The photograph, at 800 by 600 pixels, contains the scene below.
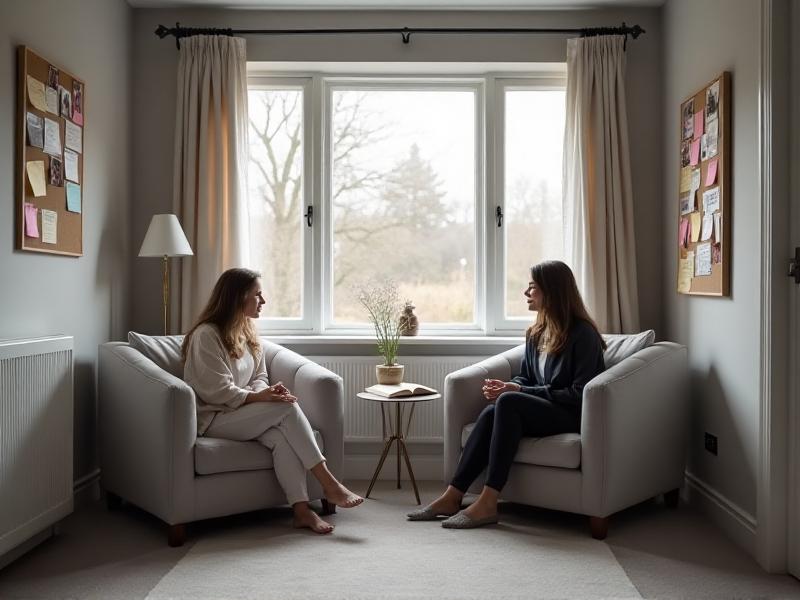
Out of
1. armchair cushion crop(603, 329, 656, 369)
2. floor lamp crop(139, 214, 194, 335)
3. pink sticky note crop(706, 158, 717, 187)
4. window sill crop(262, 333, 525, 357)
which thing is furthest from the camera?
window sill crop(262, 333, 525, 357)

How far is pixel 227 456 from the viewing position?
3.16 meters

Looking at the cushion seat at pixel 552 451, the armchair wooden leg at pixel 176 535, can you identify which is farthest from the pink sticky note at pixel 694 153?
the armchair wooden leg at pixel 176 535

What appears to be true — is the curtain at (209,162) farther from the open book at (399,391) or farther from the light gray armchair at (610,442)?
the light gray armchair at (610,442)

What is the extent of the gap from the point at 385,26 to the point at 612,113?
4.50 feet

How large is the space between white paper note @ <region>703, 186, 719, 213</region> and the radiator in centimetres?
145

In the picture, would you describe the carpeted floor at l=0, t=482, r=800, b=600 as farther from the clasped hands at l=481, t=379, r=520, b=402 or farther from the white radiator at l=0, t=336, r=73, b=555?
the clasped hands at l=481, t=379, r=520, b=402

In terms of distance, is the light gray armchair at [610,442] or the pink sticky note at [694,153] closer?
the light gray armchair at [610,442]

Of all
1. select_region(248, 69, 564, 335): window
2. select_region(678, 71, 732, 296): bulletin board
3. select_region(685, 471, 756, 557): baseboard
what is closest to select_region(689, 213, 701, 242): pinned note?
select_region(678, 71, 732, 296): bulletin board

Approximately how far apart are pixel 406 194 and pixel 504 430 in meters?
1.78

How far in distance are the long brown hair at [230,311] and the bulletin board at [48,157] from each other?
0.70 metres

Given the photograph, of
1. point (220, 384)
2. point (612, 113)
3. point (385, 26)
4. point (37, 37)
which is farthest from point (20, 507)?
point (612, 113)

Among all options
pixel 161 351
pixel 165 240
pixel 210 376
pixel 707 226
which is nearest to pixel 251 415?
pixel 210 376

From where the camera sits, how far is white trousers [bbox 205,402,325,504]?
3.26 metres

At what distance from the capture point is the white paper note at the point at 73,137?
346 cm
